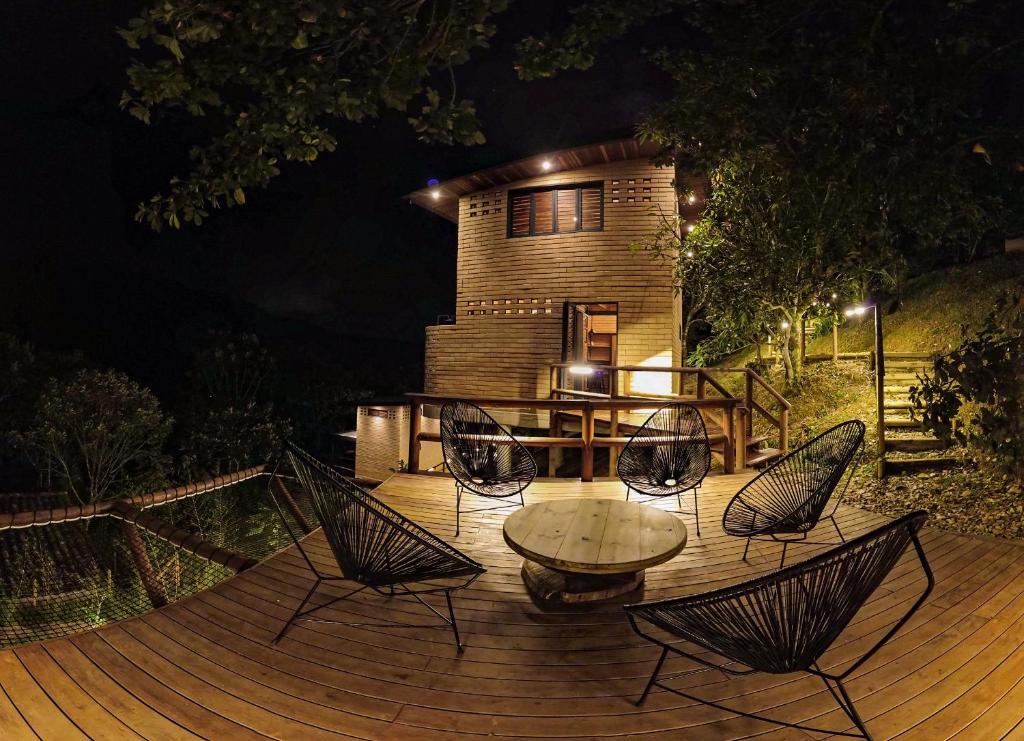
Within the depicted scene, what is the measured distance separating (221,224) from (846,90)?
81.8 feet

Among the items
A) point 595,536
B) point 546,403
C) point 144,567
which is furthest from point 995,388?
point 144,567

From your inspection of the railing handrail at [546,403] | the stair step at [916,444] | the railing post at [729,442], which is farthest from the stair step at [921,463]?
the railing handrail at [546,403]

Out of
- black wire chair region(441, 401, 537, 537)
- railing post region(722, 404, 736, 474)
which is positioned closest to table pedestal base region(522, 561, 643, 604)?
black wire chair region(441, 401, 537, 537)

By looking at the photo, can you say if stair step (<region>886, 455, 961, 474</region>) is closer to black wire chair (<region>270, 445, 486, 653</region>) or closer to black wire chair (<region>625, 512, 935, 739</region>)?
black wire chair (<region>625, 512, 935, 739</region>)

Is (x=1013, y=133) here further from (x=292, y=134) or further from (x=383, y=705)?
(x=383, y=705)

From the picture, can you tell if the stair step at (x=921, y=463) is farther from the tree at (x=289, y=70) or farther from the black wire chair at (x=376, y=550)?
the tree at (x=289, y=70)

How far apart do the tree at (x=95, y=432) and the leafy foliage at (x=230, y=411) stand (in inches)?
82.8

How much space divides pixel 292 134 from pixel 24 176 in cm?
2406

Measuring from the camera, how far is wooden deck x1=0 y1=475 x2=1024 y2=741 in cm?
176

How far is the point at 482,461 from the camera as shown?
4324mm

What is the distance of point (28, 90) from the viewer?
1728cm

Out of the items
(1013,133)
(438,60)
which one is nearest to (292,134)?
(438,60)

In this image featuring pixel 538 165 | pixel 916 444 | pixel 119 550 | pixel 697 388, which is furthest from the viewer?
pixel 538 165

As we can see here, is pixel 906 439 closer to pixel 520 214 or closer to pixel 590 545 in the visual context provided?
pixel 590 545
